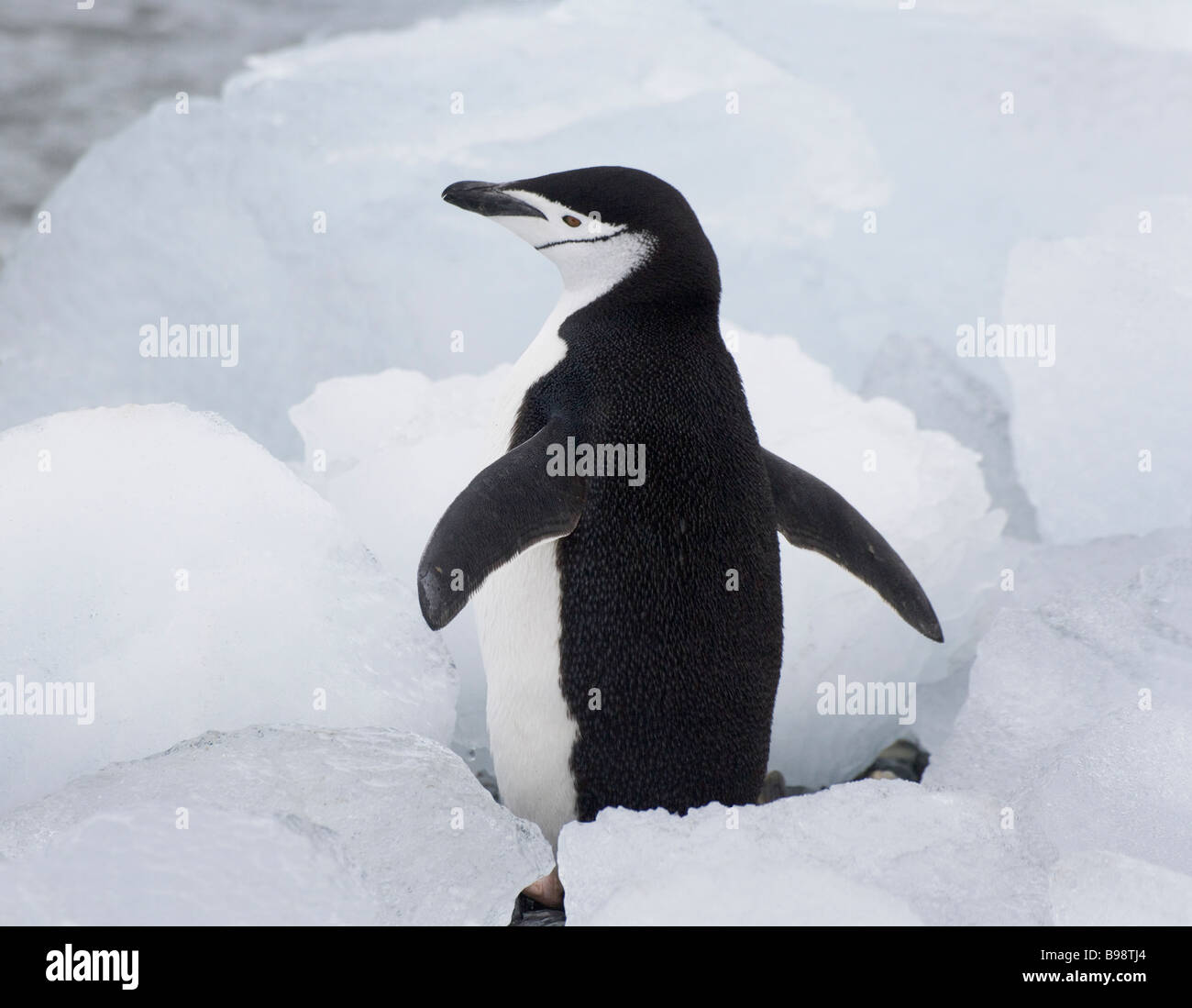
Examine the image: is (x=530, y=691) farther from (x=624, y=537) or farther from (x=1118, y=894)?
(x=1118, y=894)

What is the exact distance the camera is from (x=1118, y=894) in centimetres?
112

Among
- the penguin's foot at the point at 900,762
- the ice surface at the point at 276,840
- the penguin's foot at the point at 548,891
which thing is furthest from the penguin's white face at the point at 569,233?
the penguin's foot at the point at 900,762

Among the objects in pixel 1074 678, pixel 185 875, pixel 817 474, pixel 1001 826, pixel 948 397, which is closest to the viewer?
pixel 185 875

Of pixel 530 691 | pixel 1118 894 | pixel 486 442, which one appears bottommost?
pixel 1118 894

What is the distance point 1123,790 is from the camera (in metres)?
1.41

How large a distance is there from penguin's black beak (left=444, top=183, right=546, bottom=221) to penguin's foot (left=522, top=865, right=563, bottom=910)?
0.75 metres

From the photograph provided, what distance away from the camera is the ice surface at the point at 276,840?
1.03 m

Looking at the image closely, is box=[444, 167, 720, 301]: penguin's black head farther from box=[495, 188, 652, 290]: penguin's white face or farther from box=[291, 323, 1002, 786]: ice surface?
box=[291, 323, 1002, 786]: ice surface

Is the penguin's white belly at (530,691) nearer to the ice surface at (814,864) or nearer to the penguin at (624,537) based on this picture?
the penguin at (624,537)

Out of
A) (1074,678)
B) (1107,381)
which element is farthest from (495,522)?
(1107,381)

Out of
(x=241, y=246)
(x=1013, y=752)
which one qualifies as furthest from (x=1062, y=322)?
(x=241, y=246)

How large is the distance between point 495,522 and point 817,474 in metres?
0.91

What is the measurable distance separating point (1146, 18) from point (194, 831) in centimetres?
296

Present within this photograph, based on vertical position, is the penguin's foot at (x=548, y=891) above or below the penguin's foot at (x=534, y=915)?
above
